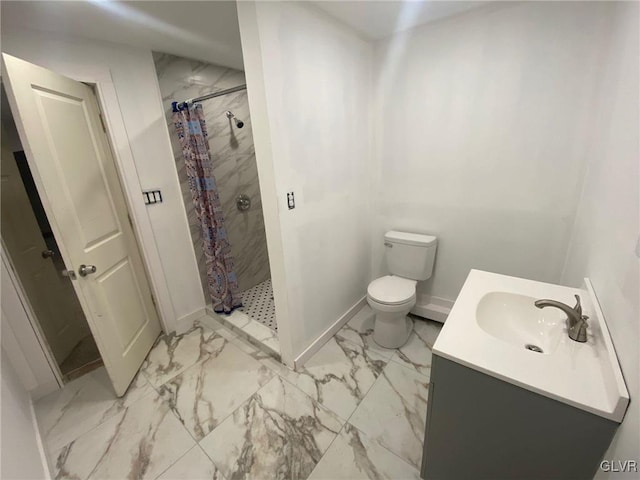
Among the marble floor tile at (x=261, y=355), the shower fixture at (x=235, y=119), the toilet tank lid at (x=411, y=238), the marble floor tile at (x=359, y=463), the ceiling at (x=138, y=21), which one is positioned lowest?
the marble floor tile at (x=359, y=463)

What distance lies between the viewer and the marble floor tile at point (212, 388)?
5.08 ft

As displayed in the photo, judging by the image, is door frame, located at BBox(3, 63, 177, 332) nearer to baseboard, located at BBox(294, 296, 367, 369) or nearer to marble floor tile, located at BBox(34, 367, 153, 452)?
marble floor tile, located at BBox(34, 367, 153, 452)

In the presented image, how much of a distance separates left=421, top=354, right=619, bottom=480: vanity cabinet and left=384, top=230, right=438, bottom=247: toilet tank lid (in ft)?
4.04

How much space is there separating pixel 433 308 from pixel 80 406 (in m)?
2.61

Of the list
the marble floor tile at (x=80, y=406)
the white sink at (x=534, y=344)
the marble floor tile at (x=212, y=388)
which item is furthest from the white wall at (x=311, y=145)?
the marble floor tile at (x=80, y=406)

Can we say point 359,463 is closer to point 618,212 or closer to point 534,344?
point 534,344

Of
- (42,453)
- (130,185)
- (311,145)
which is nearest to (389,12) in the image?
(311,145)

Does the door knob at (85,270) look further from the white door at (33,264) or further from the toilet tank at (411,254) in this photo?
the toilet tank at (411,254)

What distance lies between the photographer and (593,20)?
1.38 meters

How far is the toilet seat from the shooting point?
186 cm

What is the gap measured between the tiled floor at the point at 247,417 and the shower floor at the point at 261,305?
294mm

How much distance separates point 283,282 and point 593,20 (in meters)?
2.18

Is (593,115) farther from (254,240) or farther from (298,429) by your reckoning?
(254,240)

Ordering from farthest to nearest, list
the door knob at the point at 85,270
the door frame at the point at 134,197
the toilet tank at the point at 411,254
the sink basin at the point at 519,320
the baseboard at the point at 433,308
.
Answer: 1. the baseboard at the point at 433,308
2. the toilet tank at the point at 411,254
3. the door frame at the point at 134,197
4. the door knob at the point at 85,270
5. the sink basin at the point at 519,320
